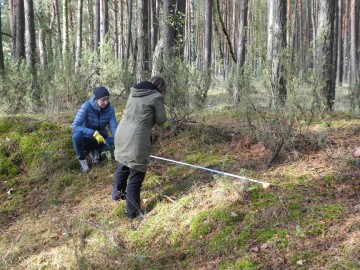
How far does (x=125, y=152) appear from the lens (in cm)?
399

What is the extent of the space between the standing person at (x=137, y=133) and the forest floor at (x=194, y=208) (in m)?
0.29

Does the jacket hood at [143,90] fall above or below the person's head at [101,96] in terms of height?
above

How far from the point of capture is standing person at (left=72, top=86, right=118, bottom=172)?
495 cm

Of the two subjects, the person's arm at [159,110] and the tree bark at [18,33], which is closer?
the person's arm at [159,110]

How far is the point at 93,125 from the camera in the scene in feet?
17.1

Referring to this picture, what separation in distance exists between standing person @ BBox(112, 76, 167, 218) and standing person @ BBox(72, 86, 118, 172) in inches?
37.7

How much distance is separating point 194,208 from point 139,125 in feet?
3.60

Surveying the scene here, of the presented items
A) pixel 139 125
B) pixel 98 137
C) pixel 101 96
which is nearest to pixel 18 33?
pixel 101 96

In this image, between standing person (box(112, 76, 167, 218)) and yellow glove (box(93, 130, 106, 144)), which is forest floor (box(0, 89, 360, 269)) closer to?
standing person (box(112, 76, 167, 218))

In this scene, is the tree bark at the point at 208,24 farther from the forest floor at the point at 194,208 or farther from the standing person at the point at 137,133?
the standing person at the point at 137,133

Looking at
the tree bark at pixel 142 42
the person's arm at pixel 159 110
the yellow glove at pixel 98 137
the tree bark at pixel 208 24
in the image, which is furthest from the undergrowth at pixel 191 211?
the tree bark at pixel 208 24

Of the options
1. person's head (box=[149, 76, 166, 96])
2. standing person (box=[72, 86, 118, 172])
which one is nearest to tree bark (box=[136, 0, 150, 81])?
standing person (box=[72, 86, 118, 172])

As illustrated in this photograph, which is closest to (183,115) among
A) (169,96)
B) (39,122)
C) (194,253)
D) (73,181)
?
(169,96)

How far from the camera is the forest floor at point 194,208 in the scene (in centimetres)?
312
